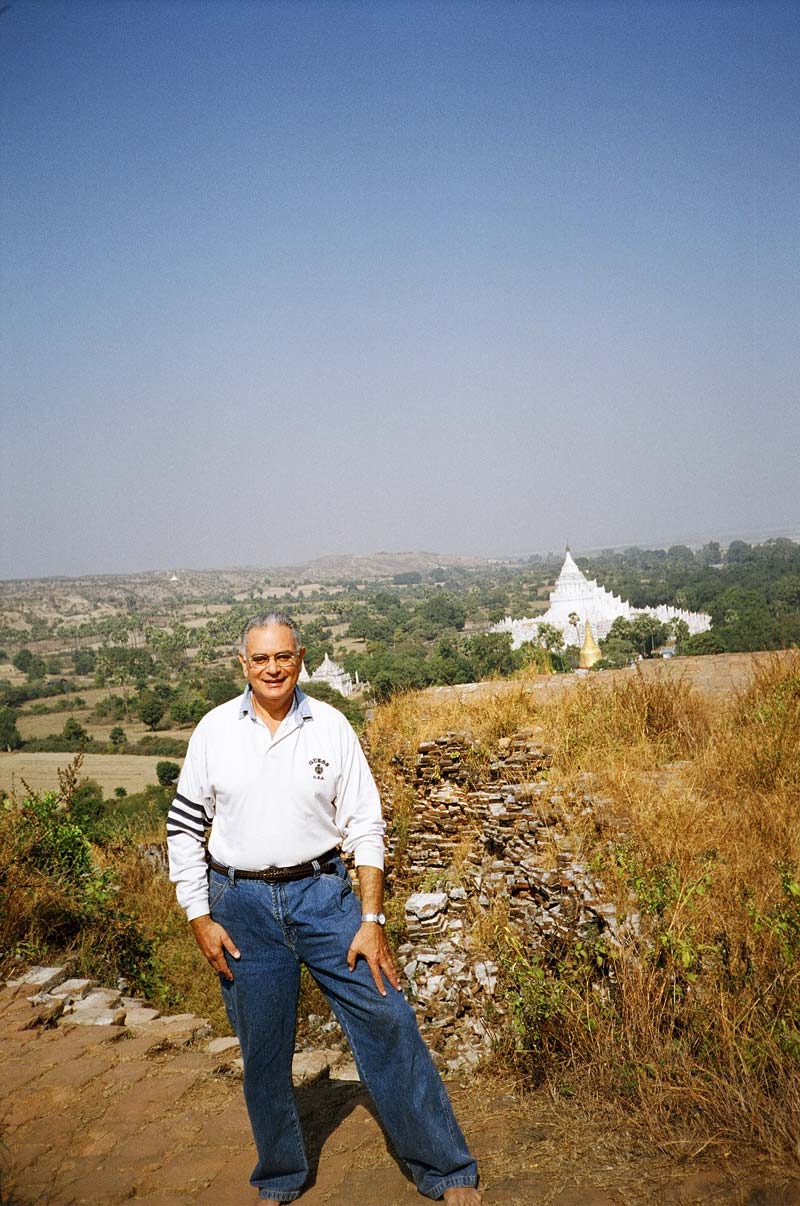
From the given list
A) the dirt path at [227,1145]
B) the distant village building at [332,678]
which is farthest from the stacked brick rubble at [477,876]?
the distant village building at [332,678]

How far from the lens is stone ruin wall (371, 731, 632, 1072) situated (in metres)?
3.76

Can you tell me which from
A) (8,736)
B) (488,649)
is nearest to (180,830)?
(8,736)

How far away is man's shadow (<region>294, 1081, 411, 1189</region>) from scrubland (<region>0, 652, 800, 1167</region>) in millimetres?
574

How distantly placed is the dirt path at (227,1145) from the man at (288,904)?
0.23m

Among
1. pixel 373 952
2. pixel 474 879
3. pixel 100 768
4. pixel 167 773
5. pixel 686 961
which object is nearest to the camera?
pixel 373 952

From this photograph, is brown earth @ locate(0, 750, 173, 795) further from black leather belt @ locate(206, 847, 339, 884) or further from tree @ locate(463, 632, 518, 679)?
black leather belt @ locate(206, 847, 339, 884)

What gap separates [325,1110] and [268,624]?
1899 mm

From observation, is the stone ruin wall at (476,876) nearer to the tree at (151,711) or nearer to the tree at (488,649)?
the tree at (488,649)

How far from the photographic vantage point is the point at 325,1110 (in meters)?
2.92

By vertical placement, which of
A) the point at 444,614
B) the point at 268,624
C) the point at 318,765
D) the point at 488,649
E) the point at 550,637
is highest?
the point at 268,624

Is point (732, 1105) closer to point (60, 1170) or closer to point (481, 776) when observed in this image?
point (60, 1170)

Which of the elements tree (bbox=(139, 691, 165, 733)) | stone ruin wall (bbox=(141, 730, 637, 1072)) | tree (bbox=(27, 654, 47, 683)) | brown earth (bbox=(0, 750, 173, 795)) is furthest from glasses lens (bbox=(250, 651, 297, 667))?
tree (bbox=(27, 654, 47, 683))

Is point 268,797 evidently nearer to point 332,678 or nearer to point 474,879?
point 474,879

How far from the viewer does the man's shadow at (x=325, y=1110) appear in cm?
255
